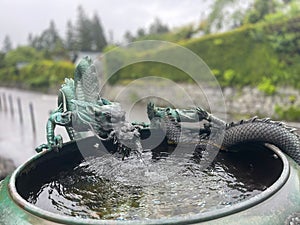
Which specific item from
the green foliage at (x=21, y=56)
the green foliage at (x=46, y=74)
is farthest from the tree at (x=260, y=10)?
the green foliage at (x=21, y=56)

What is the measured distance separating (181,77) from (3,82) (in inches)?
1345

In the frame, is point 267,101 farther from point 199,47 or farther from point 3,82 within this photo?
point 3,82

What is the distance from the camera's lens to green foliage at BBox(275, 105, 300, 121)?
1434 centimetres

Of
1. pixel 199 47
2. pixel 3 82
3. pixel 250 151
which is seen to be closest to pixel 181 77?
pixel 199 47

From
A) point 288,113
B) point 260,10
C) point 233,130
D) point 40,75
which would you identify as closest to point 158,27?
point 40,75

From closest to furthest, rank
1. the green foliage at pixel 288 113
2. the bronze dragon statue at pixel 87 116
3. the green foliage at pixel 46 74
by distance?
the bronze dragon statue at pixel 87 116 → the green foliage at pixel 288 113 → the green foliage at pixel 46 74

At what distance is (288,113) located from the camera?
14.6 metres

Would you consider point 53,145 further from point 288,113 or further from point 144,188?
point 288,113

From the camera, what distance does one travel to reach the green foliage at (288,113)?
47.0ft

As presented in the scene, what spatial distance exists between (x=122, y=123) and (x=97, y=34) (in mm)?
51549

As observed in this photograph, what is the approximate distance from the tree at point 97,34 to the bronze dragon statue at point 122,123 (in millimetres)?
48181

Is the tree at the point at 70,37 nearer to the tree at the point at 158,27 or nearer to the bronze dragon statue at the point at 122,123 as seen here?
the tree at the point at 158,27

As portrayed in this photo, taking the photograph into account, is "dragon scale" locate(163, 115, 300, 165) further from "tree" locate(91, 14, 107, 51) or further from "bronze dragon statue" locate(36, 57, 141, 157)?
"tree" locate(91, 14, 107, 51)

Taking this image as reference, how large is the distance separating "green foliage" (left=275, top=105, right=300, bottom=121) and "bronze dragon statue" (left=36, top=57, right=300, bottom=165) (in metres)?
11.1
